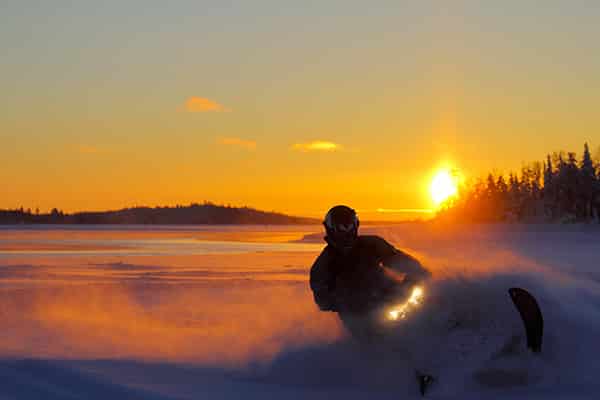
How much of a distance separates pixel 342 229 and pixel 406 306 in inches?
37.4

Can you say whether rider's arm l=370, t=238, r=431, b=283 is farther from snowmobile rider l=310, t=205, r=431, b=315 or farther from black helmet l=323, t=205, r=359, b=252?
black helmet l=323, t=205, r=359, b=252

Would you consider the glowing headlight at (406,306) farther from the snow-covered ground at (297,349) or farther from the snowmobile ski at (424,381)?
the snowmobile ski at (424,381)

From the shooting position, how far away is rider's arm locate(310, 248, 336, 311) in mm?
7254

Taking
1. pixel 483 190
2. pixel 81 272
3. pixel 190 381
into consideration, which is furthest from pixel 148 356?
pixel 483 190

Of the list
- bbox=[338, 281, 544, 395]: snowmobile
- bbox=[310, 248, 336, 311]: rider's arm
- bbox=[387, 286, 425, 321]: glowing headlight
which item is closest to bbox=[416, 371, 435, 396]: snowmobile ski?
bbox=[338, 281, 544, 395]: snowmobile

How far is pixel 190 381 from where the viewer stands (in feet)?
21.8

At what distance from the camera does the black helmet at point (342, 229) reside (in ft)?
23.9

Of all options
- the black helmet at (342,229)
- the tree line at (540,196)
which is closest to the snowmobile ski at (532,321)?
the black helmet at (342,229)

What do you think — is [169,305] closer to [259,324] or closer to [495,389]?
[259,324]

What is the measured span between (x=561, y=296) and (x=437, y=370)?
4.16 m

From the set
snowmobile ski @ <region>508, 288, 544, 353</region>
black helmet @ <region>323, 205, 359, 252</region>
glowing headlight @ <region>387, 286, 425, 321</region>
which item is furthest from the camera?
black helmet @ <region>323, 205, 359, 252</region>

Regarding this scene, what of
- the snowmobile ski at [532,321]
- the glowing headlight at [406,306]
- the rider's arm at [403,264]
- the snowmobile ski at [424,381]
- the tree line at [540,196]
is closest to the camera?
the snowmobile ski at [424,381]

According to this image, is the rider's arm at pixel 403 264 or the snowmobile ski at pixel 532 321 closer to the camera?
the snowmobile ski at pixel 532 321

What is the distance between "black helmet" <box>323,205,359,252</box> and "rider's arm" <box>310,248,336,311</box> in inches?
7.0
